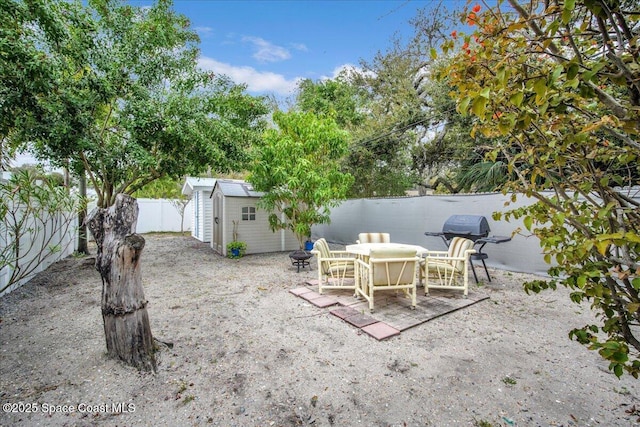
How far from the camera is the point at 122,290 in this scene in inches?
97.7

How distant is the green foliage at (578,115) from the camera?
0.87 metres

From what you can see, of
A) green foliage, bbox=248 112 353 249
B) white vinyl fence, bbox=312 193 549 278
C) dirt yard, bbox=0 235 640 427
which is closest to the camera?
dirt yard, bbox=0 235 640 427

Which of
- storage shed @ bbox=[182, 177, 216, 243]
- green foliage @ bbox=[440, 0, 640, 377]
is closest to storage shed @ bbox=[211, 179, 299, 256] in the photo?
storage shed @ bbox=[182, 177, 216, 243]

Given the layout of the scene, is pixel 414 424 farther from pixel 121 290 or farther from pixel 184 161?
pixel 184 161

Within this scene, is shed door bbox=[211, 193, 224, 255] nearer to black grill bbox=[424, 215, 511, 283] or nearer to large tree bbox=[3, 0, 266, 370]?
large tree bbox=[3, 0, 266, 370]

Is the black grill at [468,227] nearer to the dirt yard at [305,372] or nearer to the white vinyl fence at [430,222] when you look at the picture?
the white vinyl fence at [430,222]

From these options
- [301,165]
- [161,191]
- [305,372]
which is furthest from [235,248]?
[161,191]

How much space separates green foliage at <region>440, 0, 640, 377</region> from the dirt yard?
4.47 feet

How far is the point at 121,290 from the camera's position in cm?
248

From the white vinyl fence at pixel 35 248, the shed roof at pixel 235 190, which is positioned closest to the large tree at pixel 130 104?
the white vinyl fence at pixel 35 248

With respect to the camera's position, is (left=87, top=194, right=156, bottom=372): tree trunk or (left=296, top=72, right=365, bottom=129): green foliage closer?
(left=87, top=194, right=156, bottom=372): tree trunk

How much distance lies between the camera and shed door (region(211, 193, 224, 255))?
884cm

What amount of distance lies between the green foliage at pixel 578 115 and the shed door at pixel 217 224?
820 centimetres

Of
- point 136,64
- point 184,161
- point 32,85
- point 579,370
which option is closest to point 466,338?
point 579,370
